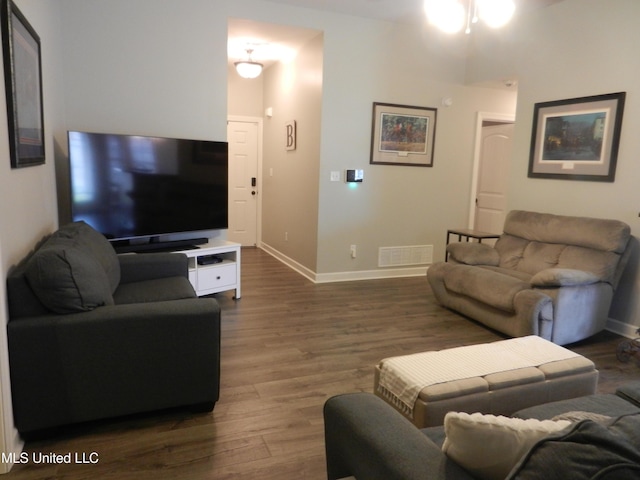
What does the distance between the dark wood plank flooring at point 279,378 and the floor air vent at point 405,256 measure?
0.49m

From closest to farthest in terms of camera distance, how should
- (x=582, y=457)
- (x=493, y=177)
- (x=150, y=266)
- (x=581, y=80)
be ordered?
(x=582, y=457) < (x=150, y=266) < (x=581, y=80) < (x=493, y=177)

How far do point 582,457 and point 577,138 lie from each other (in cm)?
408

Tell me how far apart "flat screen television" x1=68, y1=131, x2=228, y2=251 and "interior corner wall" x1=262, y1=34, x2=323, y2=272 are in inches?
49.5

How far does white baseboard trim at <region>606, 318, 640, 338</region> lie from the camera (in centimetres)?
369

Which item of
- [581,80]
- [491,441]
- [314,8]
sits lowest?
[491,441]

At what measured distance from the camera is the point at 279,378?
2781 millimetres

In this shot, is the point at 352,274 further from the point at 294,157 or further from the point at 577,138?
the point at 577,138

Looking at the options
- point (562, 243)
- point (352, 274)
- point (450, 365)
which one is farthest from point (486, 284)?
point (352, 274)

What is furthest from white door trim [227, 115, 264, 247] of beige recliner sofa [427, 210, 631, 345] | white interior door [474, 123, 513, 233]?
beige recliner sofa [427, 210, 631, 345]

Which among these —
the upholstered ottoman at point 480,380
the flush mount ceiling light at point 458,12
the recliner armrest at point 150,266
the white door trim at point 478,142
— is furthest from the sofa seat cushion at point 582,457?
the white door trim at point 478,142

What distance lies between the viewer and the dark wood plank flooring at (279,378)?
1.95 m

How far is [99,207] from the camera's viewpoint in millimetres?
3617

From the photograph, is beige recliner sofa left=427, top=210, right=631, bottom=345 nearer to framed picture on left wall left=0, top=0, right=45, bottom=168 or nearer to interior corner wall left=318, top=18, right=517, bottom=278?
interior corner wall left=318, top=18, right=517, bottom=278

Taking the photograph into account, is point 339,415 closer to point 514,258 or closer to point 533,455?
point 533,455
